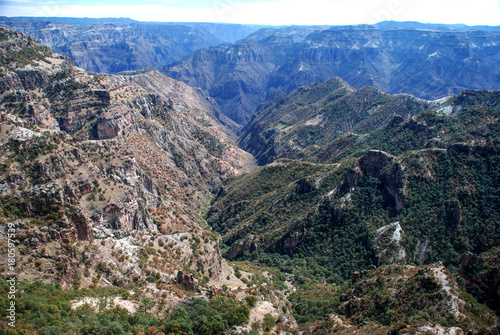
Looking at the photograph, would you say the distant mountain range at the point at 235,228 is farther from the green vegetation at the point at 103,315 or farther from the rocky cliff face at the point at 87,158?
the rocky cliff face at the point at 87,158

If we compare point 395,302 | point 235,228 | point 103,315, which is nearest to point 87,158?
point 103,315

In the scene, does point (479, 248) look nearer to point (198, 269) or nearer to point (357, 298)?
point (357, 298)

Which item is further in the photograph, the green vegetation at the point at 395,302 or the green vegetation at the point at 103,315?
the green vegetation at the point at 395,302

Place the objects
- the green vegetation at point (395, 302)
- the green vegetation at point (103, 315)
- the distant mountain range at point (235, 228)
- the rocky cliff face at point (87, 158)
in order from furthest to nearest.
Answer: the rocky cliff face at point (87, 158), the green vegetation at point (395, 302), the distant mountain range at point (235, 228), the green vegetation at point (103, 315)

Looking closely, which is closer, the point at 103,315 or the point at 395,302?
the point at 103,315

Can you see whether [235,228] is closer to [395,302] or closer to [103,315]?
[395,302]

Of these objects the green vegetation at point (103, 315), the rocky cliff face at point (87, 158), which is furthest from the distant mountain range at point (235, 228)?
the rocky cliff face at point (87, 158)

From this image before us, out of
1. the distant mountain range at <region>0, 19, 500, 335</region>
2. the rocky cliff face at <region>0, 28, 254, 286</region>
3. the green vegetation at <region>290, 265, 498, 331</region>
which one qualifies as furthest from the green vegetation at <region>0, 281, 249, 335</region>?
the green vegetation at <region>290, 265, 498, 331</region>

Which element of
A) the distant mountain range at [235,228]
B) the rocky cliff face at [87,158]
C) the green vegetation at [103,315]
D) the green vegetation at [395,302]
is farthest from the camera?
the rocky cliff face at [87,158]
